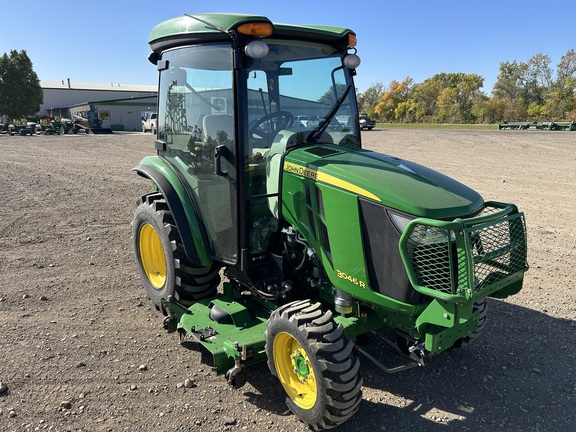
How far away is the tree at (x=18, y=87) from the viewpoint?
4603 cm

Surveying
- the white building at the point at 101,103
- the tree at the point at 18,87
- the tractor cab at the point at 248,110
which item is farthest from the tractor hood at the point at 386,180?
the tree at the point at 18,87

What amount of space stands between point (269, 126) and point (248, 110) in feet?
0.78

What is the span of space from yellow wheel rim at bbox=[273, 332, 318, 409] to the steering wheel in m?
1.41

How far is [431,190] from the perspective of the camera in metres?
2.87

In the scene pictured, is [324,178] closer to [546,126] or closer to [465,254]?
[465,254]

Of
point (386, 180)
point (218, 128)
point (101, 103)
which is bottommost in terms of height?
point (386, 180)

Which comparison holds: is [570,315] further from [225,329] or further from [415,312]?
[225,329]

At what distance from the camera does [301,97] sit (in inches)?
141

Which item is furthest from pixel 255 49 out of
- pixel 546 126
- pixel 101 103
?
pixel 101 103

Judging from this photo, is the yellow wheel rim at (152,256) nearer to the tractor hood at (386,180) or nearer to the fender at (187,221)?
the fender at (187,221)

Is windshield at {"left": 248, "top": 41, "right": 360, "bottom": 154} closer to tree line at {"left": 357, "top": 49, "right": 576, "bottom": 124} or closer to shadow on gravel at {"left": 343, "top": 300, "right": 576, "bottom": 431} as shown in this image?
shadow on gravel at {"left": 343, "top": 300, "right": 576, "bottom": 431}

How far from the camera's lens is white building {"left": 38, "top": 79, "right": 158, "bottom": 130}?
49688 mm

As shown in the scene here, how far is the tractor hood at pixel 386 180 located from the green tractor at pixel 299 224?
1 centimetres

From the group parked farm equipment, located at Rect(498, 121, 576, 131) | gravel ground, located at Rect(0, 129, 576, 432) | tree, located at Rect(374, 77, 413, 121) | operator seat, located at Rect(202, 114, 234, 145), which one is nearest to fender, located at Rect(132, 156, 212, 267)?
operator seat, located at Rect(202, 114, 234, 145)
